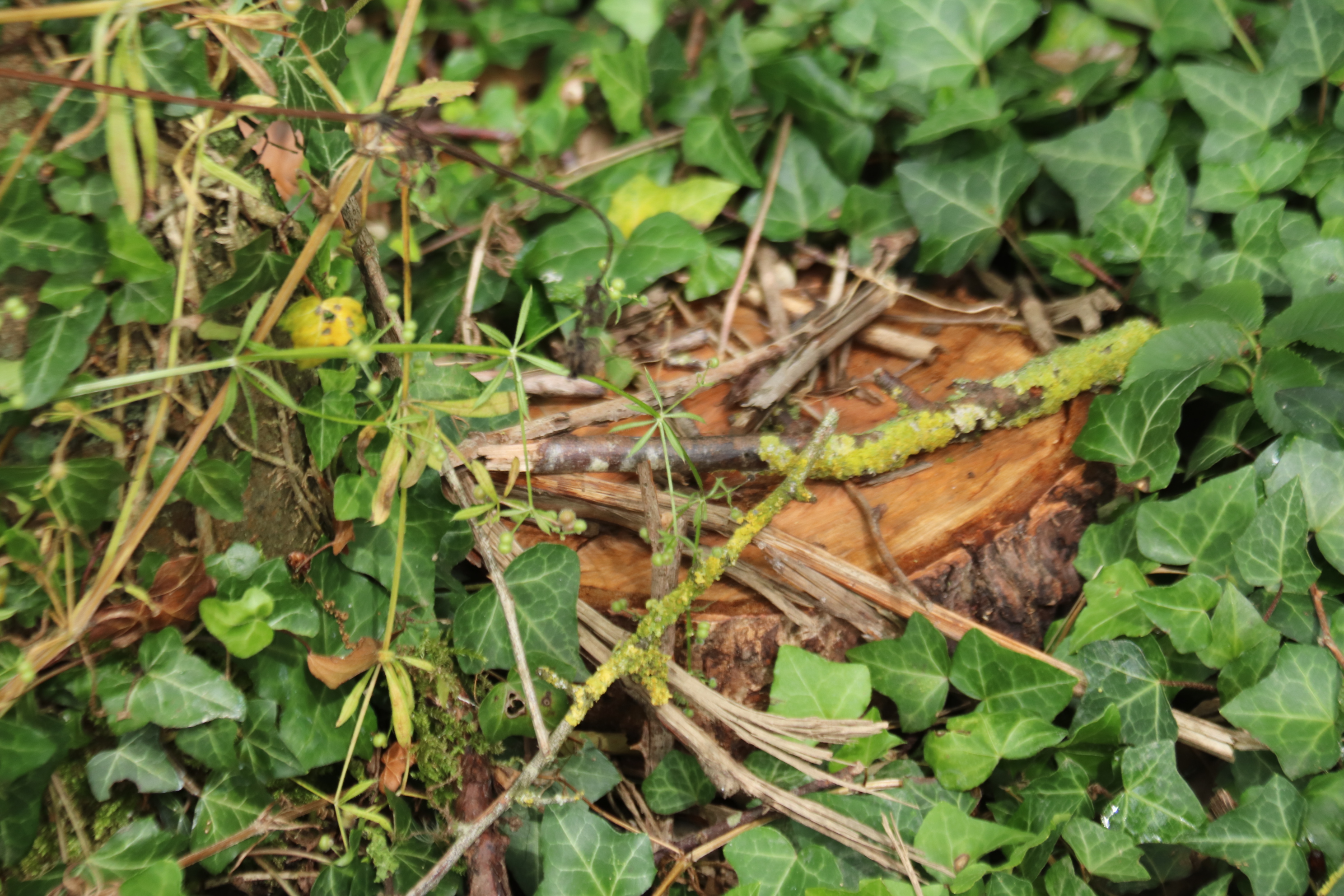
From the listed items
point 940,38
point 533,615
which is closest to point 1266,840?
point 533,615

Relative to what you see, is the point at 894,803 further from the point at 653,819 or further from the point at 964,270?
the point at 964,270

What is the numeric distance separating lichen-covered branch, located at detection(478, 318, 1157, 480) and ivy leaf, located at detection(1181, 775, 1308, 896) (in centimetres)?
67

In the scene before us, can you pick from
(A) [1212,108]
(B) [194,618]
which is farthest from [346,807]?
(A) [1212,108]

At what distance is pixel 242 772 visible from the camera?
1181mm

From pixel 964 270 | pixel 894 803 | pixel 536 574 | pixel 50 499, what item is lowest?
pixel 894 803

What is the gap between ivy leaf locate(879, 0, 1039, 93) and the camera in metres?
1.82

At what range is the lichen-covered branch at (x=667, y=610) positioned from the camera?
1.17 meters

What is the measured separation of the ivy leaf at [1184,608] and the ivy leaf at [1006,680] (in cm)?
17

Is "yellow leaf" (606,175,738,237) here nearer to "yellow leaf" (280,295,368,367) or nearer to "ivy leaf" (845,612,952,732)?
"yellow leaf" (280,295,368,367)

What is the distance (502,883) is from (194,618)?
58cm

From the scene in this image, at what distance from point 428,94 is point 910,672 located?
1.11 meters

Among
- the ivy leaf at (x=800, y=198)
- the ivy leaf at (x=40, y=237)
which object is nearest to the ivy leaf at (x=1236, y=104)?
the ivy leaf at (x=800, y=198)

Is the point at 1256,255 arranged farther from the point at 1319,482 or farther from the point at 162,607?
the point at 162,607

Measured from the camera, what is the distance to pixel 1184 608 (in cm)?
132
